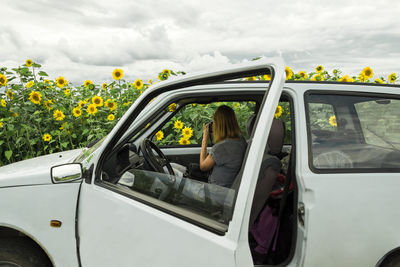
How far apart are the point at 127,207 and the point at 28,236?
2.68ft

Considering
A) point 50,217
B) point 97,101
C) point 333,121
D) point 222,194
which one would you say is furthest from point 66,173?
point 97,101

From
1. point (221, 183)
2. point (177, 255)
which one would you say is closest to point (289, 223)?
point (221, 183)

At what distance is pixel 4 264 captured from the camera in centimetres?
209

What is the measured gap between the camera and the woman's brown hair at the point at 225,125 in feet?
8.46

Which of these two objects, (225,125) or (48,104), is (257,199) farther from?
(48,104)

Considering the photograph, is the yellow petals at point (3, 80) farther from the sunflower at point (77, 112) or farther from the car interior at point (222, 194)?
the car interior at point (222, 194)

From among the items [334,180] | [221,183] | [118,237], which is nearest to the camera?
[118,237]

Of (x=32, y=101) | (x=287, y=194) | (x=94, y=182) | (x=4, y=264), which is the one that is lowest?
(x=4, y=264)

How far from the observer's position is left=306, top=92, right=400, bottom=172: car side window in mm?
2010

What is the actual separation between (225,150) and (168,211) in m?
0.96

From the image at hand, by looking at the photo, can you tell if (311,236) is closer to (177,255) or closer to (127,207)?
(177,255)

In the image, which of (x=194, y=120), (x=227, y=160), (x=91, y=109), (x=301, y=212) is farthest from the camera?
(x=91, y=109)

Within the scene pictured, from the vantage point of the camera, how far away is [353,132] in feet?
Result: 7.00

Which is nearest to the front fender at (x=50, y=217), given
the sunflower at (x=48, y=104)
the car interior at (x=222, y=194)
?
the car interior at (x=222, y=194)
